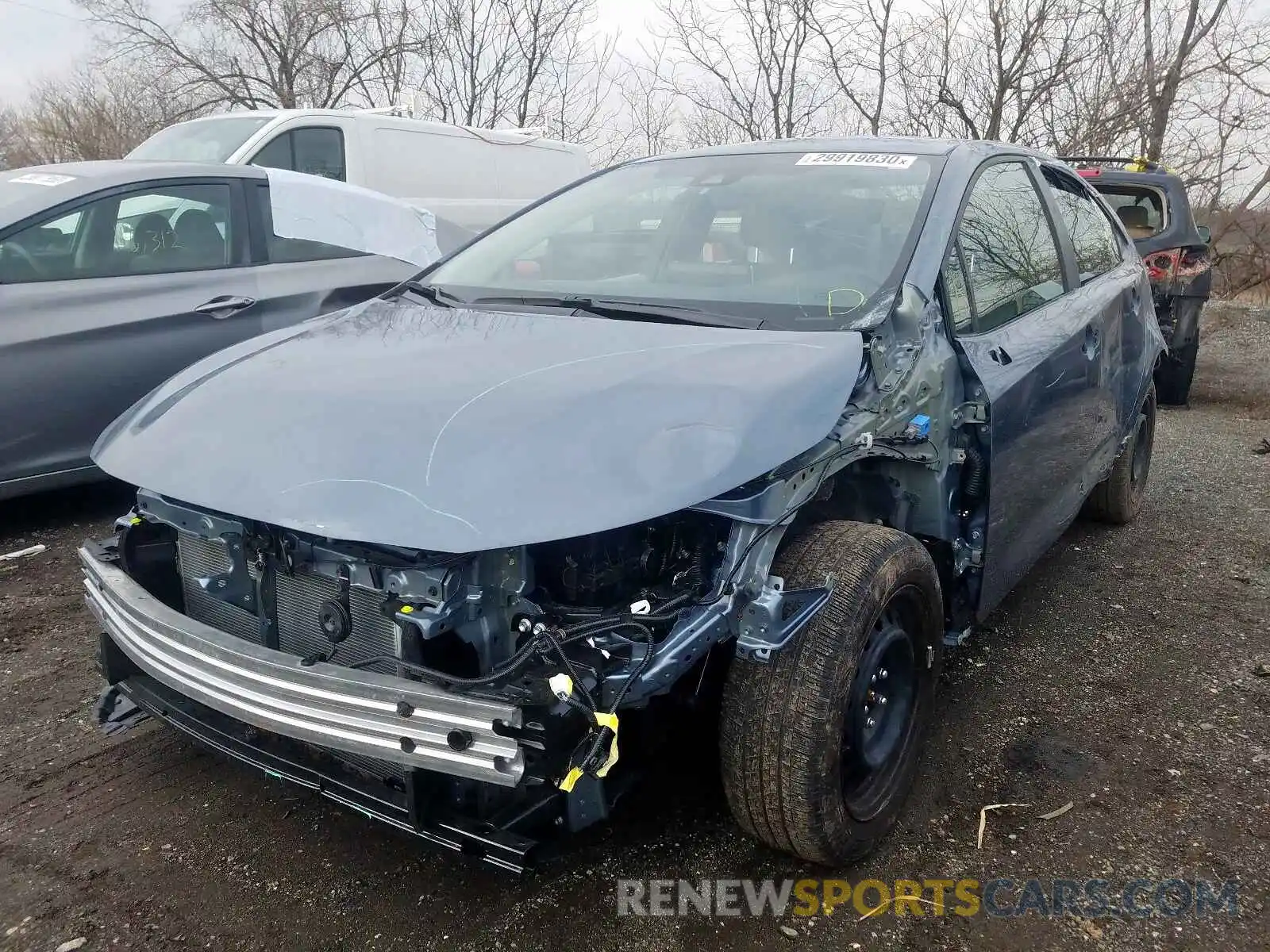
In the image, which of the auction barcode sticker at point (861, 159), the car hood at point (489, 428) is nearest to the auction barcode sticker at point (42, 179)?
the car hood at point (489, 428)

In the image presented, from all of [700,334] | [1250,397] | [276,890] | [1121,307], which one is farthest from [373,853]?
[1250,397]

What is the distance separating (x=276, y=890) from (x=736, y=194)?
7.88 feet

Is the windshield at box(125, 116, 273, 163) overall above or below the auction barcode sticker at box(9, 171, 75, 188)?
above

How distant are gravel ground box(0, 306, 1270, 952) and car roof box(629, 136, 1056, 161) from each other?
176cm

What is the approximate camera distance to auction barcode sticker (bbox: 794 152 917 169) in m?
3.09

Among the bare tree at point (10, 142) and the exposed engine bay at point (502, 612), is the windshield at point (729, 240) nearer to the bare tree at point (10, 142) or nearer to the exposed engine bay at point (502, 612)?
the exposed engine bay at point (502, 612)

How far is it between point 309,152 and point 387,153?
64cm

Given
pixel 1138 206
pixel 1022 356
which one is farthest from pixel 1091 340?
pixel 1138 206

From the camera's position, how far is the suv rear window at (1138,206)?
7617mm

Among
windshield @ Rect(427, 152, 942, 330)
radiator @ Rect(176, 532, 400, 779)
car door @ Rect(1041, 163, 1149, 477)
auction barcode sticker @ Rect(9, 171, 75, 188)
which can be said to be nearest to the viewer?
radiator @ Rect(176, 532, 400, 779)

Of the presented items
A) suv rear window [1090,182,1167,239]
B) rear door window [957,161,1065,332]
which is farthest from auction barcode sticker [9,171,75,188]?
suv rear window [1090,182,1167,239]

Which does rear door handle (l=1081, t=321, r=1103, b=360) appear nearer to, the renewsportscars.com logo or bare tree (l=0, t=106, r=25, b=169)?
the renewsportscars.com logo

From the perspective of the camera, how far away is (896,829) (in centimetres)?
254

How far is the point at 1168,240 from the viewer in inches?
291
